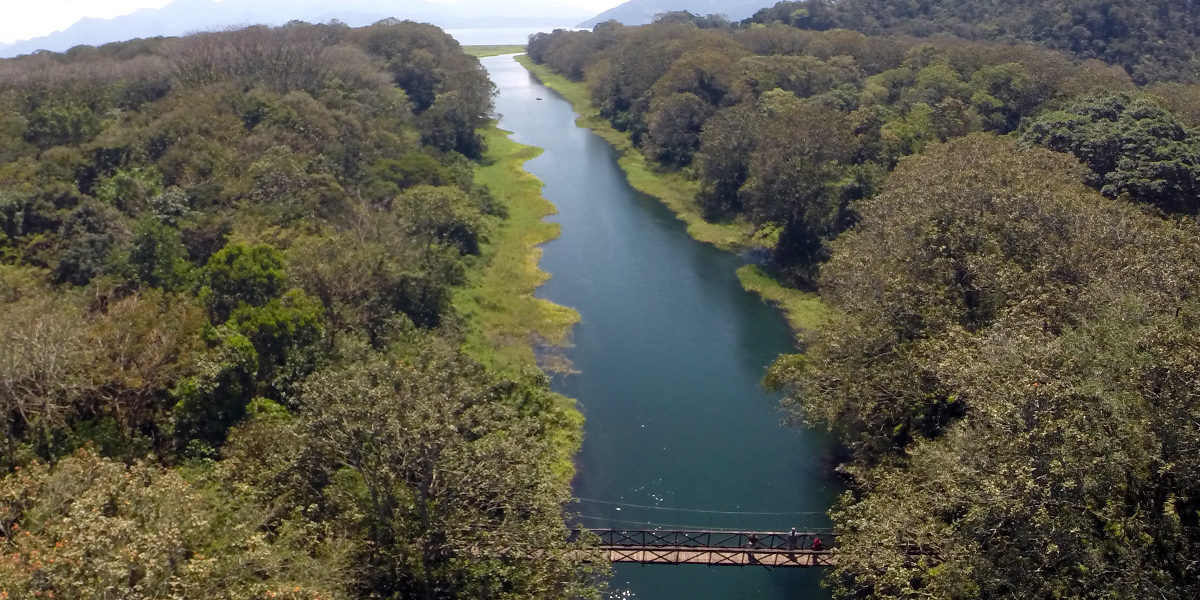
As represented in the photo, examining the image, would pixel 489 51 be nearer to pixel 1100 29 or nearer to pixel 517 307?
pixel 1100 29

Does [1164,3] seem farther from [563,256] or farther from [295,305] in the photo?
[295,305]

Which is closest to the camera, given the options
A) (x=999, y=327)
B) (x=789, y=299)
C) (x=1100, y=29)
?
(x=999, y=327)

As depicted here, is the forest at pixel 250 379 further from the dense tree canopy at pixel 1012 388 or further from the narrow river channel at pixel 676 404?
the dense tree canopy at pixel 1012 388

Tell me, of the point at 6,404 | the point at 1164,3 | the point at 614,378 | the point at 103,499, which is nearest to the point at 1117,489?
the point at 103,499

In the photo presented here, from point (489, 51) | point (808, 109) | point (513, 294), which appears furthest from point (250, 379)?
point (489, 51)

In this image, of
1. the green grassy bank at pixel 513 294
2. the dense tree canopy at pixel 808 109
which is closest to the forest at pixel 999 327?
the dense tree canopy at pixel 808 109

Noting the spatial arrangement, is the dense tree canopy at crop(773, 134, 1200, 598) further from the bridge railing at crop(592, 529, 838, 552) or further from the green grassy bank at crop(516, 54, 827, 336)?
the green grassy bank at crop(516, 54, 827, 336)

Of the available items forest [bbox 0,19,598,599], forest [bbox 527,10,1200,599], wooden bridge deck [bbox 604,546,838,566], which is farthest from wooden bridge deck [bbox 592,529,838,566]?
forest [bbox 0,19,598,599]
